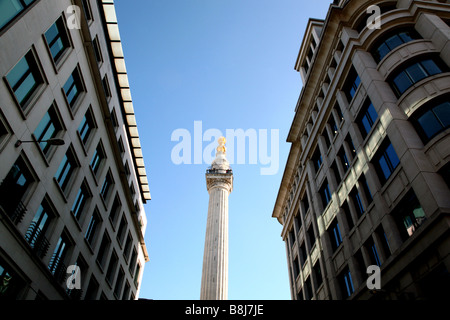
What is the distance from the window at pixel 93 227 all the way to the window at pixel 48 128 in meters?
7.63

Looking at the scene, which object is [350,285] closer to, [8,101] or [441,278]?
[441,278]

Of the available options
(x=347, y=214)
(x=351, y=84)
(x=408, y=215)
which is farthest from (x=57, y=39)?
(x=408, y=215)

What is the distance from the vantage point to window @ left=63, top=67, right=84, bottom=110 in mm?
20328

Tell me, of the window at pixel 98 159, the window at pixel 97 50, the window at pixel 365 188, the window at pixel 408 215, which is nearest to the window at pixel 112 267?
the window at pixel 98 159

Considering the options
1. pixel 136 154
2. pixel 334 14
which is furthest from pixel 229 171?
pixel 334 14

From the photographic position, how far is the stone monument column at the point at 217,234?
52.2m

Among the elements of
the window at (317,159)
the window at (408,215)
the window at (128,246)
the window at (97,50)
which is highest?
the window at (97,50)

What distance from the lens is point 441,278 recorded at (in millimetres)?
12625

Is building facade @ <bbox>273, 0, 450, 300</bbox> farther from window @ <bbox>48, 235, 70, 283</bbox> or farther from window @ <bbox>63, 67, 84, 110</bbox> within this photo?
window @ <bbox>63, 67, 84, 110</bbox>

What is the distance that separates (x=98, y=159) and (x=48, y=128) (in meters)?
8.02

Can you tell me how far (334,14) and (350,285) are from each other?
1788cm

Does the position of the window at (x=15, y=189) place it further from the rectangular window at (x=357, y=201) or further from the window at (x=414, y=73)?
the window at (x=414, y=73)

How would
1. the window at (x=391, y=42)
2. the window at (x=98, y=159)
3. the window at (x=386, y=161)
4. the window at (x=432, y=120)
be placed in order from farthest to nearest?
the window at (x=98, y=159)
the window at (x=391, y=42)
the window at (x=386, y=161)
the window at (x=432, y=120)

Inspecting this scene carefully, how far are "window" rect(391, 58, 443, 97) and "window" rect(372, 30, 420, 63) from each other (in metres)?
2.25
